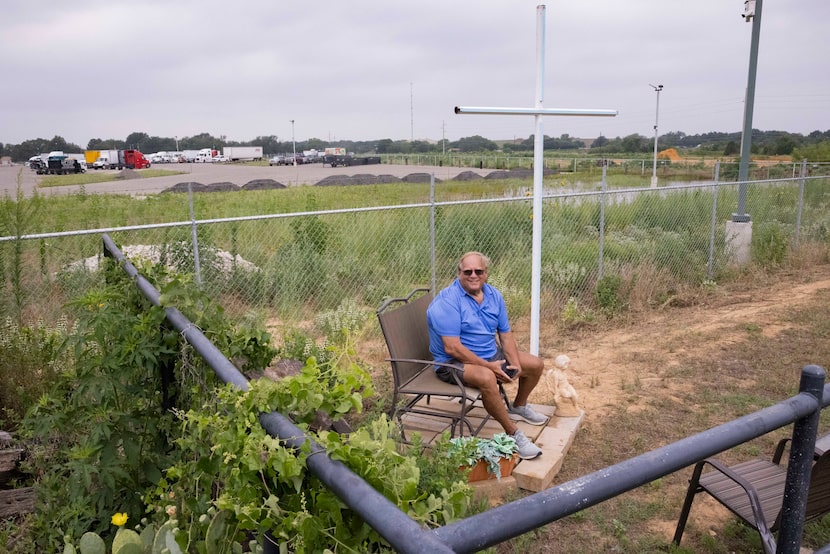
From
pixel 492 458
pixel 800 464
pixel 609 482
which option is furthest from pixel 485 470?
pixel 609 482

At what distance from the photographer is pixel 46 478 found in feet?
9.80

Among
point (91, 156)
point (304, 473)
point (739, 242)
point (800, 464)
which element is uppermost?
point (91, 156)

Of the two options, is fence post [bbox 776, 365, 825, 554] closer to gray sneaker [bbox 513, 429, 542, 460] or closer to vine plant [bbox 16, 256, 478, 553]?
vine plant [bbox 16, 256, 478, 553]

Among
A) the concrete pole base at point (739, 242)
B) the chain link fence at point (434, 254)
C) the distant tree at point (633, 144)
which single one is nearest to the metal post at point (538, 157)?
the chain link fence at point (434, 254)

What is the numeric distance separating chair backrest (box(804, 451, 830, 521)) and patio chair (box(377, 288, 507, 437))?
191cm

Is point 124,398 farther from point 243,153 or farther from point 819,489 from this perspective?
point 243,153

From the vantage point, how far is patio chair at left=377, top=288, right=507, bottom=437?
14.1ft

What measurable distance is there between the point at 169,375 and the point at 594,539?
2.49 meters

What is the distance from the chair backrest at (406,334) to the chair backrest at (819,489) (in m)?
2.51

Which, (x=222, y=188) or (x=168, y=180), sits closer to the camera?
(x=222, y=188)

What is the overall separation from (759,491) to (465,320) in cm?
207

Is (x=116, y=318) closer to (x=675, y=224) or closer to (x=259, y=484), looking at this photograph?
(x=259, y=484)

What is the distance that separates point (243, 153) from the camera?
83.2m

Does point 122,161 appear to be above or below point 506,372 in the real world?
above
